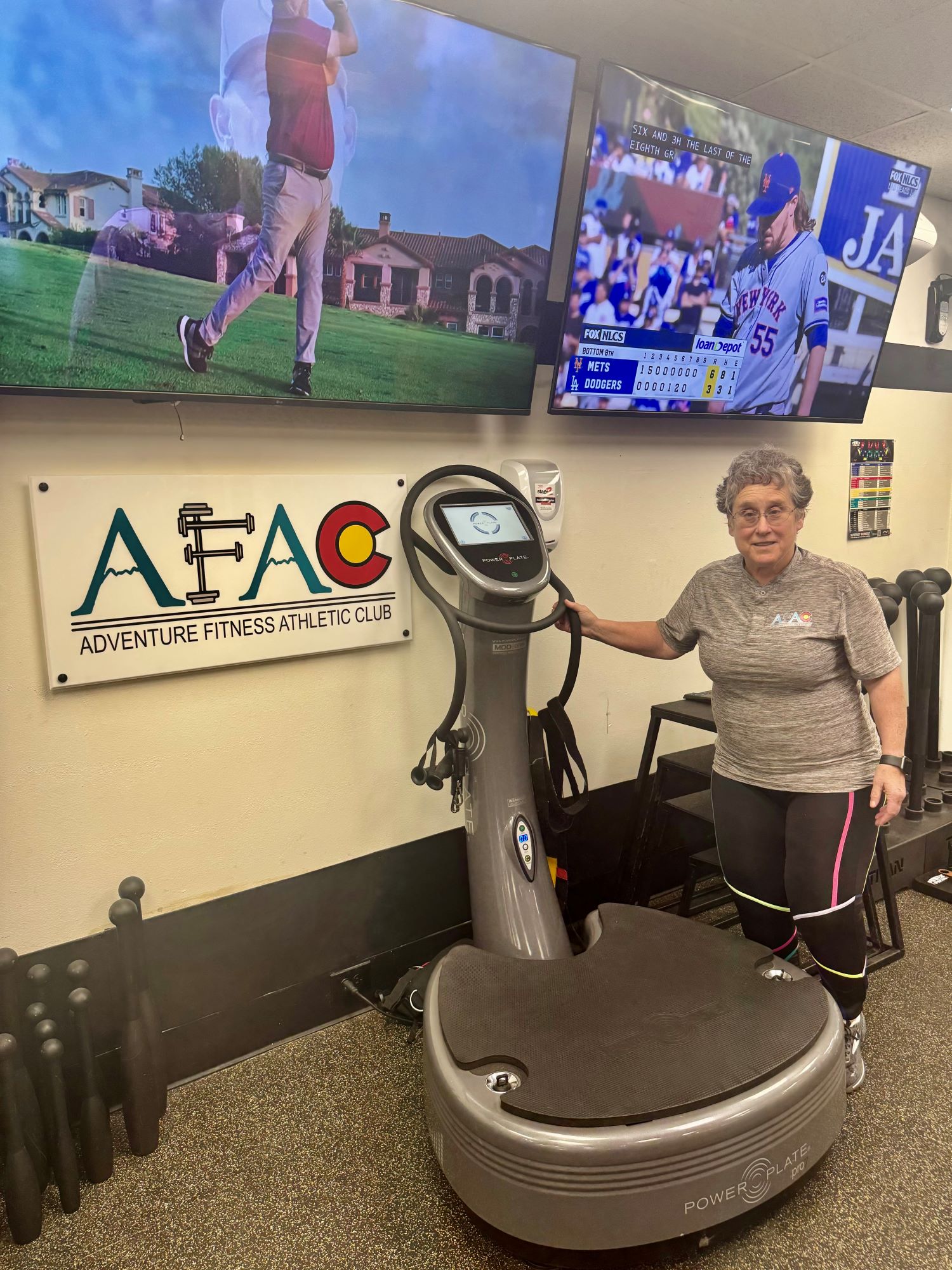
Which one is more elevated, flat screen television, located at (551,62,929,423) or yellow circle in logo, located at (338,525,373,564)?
flat screen television, located at (551,62,929,423)

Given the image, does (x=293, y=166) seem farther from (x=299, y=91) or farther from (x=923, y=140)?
(x=923, y=140)

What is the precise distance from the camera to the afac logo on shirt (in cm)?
196

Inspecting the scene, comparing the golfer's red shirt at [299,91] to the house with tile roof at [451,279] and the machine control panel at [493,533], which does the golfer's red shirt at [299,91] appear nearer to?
the house with tile roof at [451,279]

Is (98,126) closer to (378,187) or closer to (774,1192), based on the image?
(378,187)

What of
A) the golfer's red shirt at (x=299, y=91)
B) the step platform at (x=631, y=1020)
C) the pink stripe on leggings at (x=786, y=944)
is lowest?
the pink stripe on leggings at (x=786, y=944)

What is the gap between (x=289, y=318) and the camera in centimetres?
192

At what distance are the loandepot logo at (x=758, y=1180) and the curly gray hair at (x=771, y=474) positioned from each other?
4.35 feet

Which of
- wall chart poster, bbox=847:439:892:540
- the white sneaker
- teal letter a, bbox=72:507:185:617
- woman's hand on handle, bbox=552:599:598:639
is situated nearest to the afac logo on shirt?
woman's hand on handle, bbox=552:599:598:639

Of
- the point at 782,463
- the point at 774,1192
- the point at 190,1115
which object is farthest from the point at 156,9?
the point at 774,1192

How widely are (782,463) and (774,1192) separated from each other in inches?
58.4

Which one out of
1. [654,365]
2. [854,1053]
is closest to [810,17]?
[654,365]

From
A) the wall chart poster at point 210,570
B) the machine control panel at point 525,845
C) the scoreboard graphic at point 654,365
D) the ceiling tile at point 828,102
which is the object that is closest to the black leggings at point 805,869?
the machine control panel at point 525,845

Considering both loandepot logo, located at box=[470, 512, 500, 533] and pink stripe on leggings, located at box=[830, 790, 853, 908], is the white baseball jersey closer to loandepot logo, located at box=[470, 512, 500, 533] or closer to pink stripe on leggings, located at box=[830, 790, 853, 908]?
loandepot logo, located at box=[470, 512, 500, 533]

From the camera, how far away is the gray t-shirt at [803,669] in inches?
76.6
